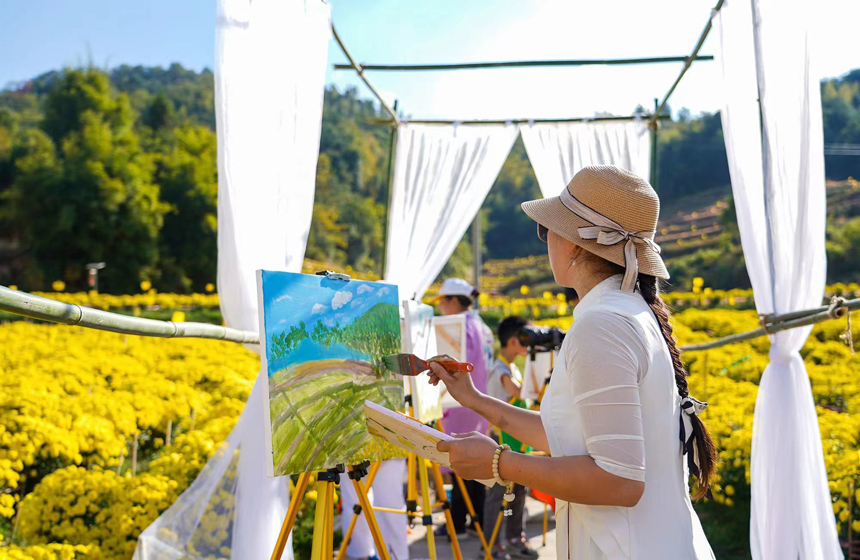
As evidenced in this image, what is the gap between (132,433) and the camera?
11.7 feet

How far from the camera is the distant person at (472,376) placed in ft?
13.0

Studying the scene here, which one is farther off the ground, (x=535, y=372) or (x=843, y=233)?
(x=843, y=233)

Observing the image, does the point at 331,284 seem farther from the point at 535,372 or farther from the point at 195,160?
the point at 195,160

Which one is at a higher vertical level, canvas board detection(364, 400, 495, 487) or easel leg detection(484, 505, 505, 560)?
canvas board detection(364, 400, 495, 487)

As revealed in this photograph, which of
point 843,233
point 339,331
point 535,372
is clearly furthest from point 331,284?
point 843,233

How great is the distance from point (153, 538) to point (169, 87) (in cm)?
5481

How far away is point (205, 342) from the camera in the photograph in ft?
23.3

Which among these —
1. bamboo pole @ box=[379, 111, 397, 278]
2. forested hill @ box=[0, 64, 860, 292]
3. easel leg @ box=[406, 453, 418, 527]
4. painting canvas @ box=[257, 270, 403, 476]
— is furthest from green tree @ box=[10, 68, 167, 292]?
painting canvas @ box=[257, 270, 403, 476]

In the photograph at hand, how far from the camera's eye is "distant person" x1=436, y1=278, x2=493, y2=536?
395cm

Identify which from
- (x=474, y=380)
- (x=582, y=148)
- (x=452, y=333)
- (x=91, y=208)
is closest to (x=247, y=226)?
(x=452, y=333)

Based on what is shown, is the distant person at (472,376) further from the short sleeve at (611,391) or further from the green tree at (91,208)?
the green tree at (91,208)

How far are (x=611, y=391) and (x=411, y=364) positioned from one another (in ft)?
3.17

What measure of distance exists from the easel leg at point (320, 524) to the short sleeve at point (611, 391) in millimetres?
895

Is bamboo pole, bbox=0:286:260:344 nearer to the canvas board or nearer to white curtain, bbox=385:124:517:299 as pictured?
the canvas board
